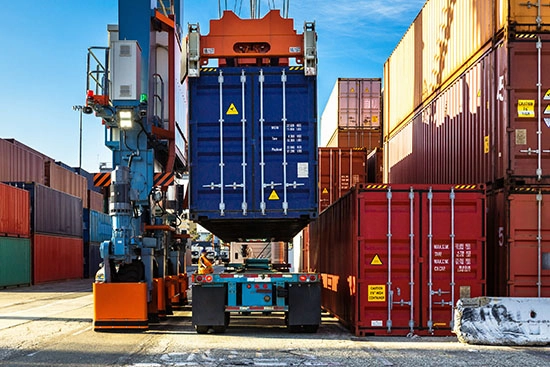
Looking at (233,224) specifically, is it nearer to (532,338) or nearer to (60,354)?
(60,354)

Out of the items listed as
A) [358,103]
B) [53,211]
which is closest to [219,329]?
[358,103]

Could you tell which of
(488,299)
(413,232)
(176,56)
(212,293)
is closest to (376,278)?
(413,232)

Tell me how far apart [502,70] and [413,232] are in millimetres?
3349

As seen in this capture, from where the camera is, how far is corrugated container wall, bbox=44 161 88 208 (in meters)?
46.9

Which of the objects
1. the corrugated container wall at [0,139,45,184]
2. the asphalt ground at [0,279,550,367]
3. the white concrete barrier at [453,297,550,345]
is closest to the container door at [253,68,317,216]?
the asphalt ground at [0,279,550,367]

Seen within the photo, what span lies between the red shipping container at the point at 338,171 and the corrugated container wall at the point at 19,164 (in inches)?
848

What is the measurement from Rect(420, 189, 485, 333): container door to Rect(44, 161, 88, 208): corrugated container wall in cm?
3756

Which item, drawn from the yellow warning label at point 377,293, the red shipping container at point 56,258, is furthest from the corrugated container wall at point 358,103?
the red shipping container at point 56,258

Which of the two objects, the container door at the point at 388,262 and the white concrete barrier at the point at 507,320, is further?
the container door at the point at 388,262

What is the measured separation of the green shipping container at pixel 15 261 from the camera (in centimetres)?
3388

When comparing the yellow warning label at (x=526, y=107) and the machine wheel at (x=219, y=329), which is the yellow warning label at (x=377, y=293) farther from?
the yellow warning label at (x=526, y=107)

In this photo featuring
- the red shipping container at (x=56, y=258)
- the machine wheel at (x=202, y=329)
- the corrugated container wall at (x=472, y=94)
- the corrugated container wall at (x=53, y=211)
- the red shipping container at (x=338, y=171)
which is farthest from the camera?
the red shipping container at (x=56, y=258)

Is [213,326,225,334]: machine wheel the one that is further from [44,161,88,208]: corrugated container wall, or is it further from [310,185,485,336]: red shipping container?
[44,161,88,208]: corrugated container wall

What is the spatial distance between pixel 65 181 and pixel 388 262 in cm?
4078
